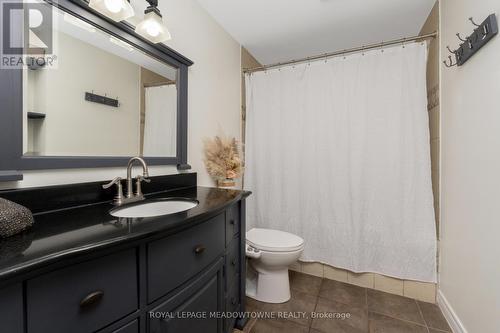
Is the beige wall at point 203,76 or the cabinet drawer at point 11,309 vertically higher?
the beige wall at point 203,76

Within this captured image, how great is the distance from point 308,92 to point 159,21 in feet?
4.51

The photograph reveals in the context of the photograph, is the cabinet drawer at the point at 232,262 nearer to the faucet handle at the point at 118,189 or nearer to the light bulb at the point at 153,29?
the faucet handle at the point at 118,189

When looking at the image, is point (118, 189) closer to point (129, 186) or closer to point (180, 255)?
point (129, 186)

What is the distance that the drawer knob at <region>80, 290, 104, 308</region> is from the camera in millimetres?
580

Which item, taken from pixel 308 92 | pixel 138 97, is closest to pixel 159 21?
pixel 138 97

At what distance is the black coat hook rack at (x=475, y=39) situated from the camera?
3.35 ft

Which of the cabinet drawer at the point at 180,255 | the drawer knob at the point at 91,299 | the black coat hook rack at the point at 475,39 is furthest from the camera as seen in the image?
the black coat hook rack at the point at 475,39

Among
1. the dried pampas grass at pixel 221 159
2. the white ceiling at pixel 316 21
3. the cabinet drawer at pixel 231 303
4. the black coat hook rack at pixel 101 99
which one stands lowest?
the cabinet drawer at pixel 231 303

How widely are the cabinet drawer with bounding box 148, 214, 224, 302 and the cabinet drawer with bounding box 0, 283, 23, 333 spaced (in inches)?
11.9

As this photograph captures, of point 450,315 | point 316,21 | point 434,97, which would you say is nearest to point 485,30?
point 434,97

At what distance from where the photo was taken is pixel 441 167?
1627 mm

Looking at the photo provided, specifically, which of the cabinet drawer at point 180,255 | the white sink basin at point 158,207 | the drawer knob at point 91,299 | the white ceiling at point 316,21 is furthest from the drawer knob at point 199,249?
the white ceiling at point 316,21

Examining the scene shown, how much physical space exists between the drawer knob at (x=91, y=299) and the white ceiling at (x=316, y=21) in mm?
1976

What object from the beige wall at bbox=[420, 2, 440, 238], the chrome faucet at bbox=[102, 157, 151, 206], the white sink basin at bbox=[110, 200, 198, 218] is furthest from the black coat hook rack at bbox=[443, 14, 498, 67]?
the chrome faucet at bbox=[102, 157, 151, 206]
